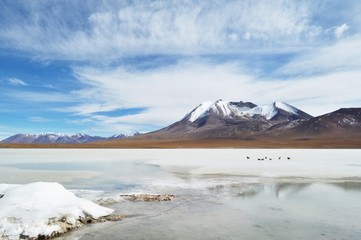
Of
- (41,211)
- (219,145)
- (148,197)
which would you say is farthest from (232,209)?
(219,145)

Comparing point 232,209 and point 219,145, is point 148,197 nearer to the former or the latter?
point 232,209

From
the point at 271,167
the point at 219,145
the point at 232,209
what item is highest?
the point at 219,145

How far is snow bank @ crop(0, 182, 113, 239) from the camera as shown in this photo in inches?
361

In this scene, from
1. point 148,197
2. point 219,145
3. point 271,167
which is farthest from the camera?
point 219,145

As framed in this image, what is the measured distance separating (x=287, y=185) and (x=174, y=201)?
7173 millimetres

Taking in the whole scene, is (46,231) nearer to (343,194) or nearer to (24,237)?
(24,237)

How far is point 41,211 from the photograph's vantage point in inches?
401

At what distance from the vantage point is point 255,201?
1392 cm

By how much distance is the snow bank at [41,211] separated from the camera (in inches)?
361

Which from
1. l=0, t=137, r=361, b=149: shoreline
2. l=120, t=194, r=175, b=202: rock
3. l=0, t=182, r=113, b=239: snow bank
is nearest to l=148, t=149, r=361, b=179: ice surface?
l=120, t=194, r=175, b=202: rock

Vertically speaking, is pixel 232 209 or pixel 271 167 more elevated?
pixel 271 167

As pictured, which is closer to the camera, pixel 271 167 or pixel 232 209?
pixel 232 209

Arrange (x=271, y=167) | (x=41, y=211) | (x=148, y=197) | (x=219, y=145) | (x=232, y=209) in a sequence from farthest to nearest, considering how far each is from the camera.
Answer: (x=219, y=145)
(x=271, y=167)
(x=148, y=197)
(x=232, y=209)
(x=41, y=211)

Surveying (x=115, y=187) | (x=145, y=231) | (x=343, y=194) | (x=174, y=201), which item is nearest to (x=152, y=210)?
(x=174, y=201)
